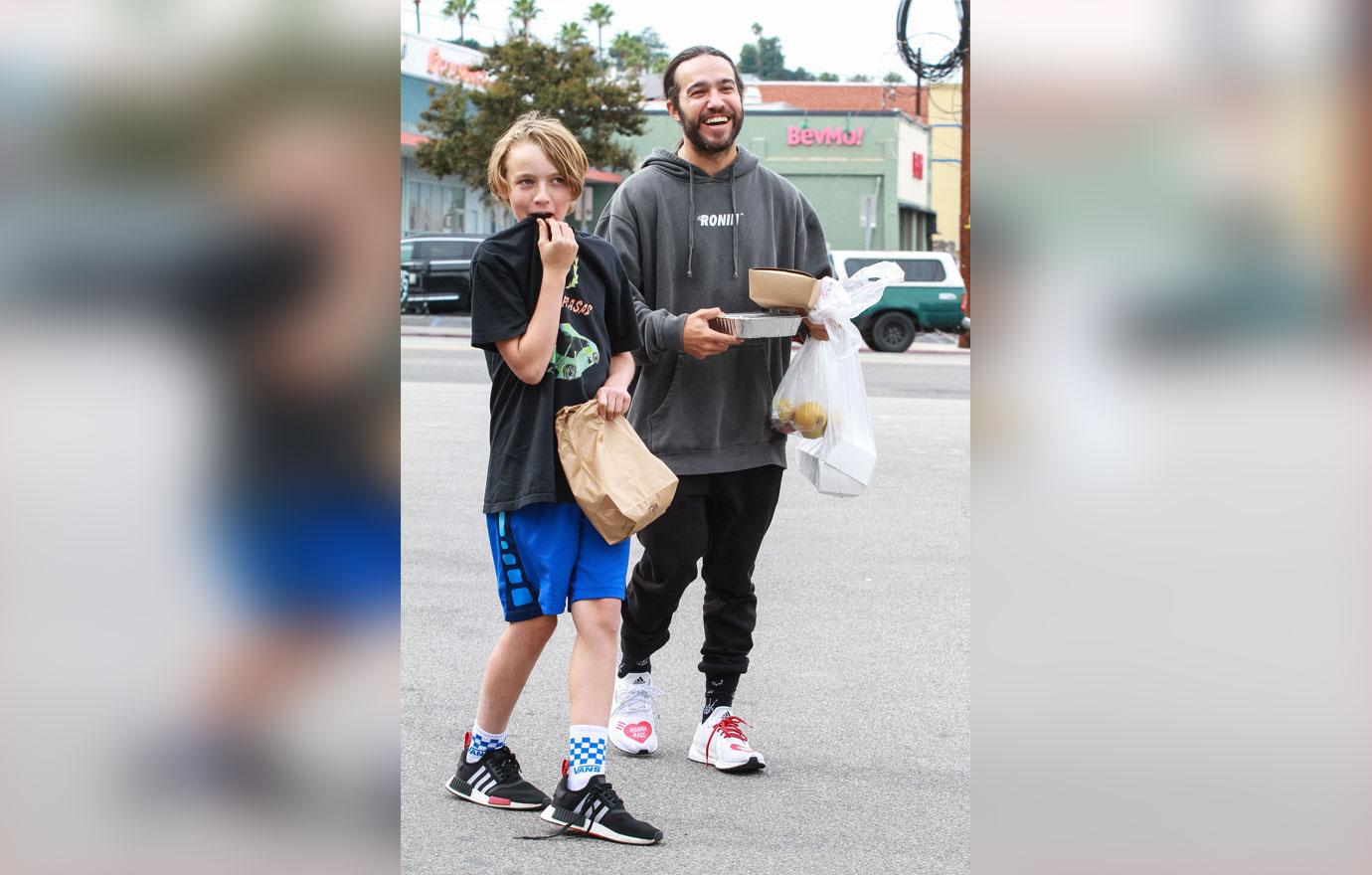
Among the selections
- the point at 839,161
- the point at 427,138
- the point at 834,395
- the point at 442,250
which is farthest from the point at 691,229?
the point at 839,161

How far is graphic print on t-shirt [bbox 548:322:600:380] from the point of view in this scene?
3908 mm

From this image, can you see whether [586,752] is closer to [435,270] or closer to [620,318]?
[620,318]

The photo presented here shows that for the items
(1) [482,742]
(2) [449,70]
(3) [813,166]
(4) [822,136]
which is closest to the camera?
(1) [482,742]

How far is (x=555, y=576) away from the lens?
12.7ft

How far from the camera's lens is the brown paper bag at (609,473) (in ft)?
12.4

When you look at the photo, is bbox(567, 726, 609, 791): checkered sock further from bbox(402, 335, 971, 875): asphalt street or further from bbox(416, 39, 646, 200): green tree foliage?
Result: bbox(416, 39, 646, 200): green tree foliage

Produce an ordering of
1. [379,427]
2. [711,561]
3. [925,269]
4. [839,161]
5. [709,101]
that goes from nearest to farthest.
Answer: [379,427] < [709,101] < [711,561] < [925,269] < [839,161]

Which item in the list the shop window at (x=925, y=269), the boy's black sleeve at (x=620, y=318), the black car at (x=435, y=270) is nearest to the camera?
the boy's black sleeve at (x=620, y=318)

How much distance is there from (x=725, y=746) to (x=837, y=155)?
44672 millimetres

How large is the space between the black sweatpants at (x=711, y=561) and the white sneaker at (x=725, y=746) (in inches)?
5.7

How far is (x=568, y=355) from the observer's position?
391 centimetres

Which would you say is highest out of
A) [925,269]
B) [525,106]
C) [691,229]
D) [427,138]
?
[525,106]

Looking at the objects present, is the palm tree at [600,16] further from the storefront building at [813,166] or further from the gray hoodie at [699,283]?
the gray hoodie at [699,283]

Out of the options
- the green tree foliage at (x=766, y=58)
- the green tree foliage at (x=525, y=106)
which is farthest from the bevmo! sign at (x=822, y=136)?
the green tree foliage at (x=766, y=58)
